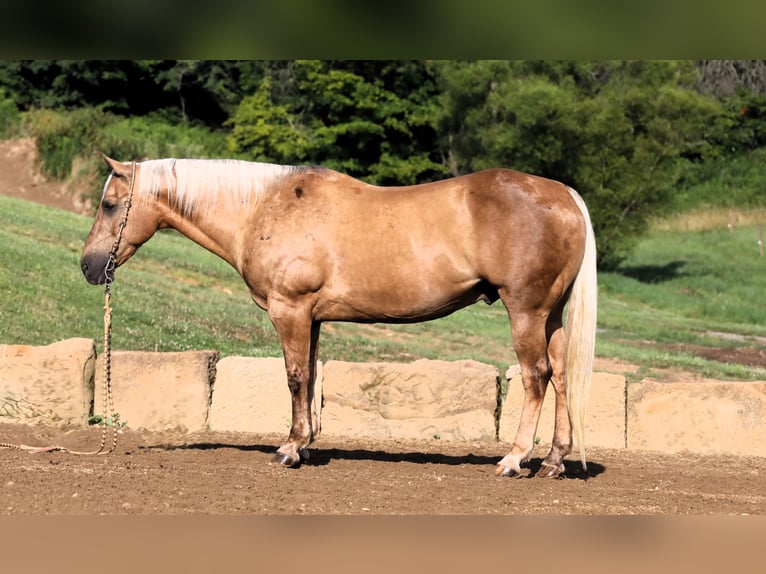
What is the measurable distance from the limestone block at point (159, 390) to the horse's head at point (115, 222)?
1.70m

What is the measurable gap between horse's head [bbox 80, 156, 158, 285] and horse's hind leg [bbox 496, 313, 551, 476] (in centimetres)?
323

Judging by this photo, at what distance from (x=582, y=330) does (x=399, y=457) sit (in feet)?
6.86

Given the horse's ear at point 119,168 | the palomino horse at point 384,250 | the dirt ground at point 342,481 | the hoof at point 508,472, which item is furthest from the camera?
the horse's ear at point 119,168

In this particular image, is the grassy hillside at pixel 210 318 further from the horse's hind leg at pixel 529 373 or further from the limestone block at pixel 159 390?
the horse's hind leg at pixel 529 373

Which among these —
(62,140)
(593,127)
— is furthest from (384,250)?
(593,127)

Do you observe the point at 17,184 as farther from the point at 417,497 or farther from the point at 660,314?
the point at 417,497

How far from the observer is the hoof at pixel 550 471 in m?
8.70

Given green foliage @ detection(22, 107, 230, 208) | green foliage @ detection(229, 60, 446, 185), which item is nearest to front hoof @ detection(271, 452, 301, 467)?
green foliage @ detection(22, 107, 230, 208)

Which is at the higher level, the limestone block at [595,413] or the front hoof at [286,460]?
the limestone block at [595,413]

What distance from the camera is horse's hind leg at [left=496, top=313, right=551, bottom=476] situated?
27.8 feet

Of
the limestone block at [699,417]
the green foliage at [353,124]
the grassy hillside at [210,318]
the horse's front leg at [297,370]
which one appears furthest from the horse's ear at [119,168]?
the green foliage at [353,124]

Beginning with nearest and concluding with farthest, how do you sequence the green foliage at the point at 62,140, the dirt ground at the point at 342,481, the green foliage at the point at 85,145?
the dirt ground at the point at 342,481 < the green foliage at the point at 85,145 < the green foliage at the point at 62,140

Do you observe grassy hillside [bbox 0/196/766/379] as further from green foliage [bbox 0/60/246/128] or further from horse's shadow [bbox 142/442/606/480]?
green foliage [bbox 0/60/246/128]

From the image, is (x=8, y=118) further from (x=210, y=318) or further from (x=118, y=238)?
(x=118, y=238)
